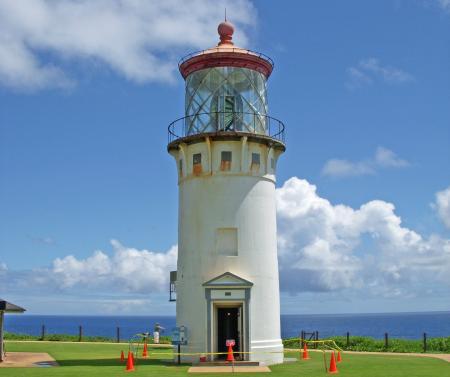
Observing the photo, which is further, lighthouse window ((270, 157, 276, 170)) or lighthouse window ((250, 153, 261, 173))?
lighthouse window ((270, 157, 276, 170))

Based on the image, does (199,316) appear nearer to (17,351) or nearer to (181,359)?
(181,359)

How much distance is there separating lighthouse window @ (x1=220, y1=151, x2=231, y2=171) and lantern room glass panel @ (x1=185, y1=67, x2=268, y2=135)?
1049mm

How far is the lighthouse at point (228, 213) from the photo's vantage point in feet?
85.8

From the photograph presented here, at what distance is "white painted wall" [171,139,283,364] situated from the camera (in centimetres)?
2639

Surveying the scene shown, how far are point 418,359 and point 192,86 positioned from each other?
15291 millimetres

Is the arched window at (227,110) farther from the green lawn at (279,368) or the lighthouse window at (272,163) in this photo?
the green lawn at (279,368)

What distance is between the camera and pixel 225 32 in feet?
93.5

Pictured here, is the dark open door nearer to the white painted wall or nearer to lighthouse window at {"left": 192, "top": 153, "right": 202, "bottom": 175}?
the white painted wall

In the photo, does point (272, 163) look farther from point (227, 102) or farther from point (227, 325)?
point (227, 325)

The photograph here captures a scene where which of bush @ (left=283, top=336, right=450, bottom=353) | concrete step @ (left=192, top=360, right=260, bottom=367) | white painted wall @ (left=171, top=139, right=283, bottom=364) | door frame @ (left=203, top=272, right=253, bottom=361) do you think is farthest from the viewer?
bush @ (left=283, top=336, right=450, bottom=353)

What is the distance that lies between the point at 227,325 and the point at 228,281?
2185 mm

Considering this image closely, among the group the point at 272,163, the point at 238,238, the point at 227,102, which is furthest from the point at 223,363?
the point at 227,102

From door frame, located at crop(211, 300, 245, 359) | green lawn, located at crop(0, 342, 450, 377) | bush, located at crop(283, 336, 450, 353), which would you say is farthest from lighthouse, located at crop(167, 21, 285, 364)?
bush, located at crop(283, 336, 450, 353)

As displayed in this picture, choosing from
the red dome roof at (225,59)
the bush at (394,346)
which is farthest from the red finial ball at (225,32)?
the bush at (394,346)
